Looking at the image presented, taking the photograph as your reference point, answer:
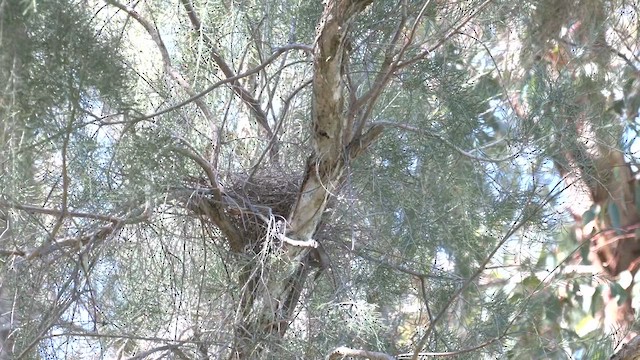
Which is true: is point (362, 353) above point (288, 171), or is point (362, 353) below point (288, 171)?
below

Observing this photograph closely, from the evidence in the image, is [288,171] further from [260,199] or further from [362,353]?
[362,353]

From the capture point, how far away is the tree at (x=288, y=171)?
1.72 metres

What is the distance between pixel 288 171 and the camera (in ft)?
7.47

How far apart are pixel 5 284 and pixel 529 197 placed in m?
→ 1.20

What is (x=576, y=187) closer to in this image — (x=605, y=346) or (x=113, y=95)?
(x=605, y=346)

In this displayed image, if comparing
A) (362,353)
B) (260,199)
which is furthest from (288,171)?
(362,353)

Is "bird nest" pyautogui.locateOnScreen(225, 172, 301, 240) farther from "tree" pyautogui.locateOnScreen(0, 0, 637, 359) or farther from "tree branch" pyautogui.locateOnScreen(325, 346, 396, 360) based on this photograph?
"tree branch" pyautogui.locateOnScreen(325, 346, 396, 360)

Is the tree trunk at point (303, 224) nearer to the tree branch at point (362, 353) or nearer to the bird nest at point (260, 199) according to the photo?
the bird nest at point (260, 199)

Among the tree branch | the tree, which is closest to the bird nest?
the tree

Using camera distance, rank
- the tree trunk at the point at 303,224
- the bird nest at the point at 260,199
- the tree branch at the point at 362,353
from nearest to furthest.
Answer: the tree branch at the point at 362,353
the tree trunk at the point at 303,224
the bird nest at the point at 260,199

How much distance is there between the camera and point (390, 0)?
2152 millimetres

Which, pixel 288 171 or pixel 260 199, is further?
pixel 288 171

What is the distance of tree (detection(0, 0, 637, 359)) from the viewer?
1.72 m

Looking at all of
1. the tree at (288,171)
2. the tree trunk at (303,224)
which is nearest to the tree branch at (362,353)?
the tree at (288,171)
